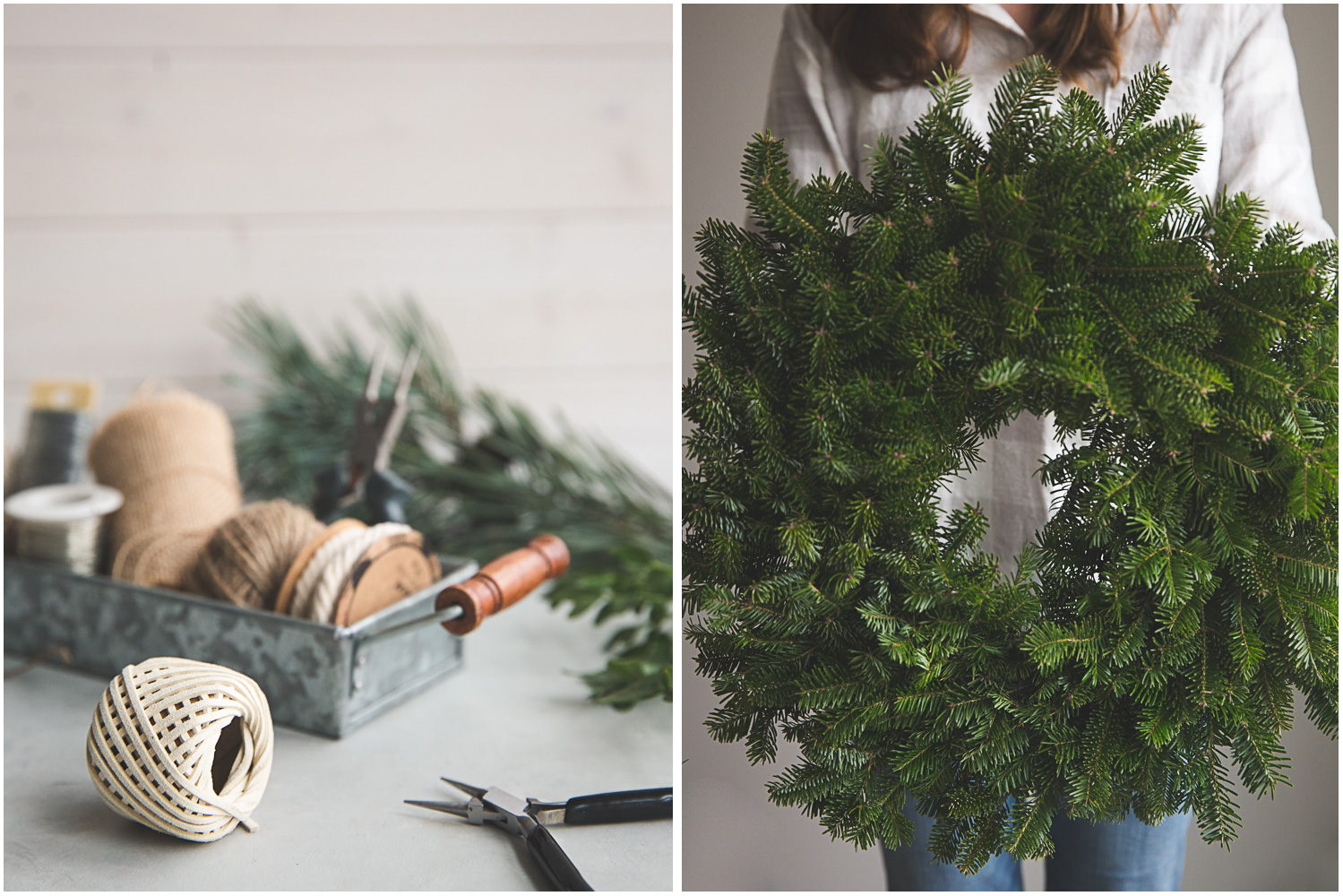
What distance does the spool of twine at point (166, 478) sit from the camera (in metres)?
0.62

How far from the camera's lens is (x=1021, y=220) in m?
0.38

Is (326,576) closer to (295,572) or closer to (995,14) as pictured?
(295,572)

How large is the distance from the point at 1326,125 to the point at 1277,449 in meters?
0.27

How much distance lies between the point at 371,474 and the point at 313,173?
50 centimetres

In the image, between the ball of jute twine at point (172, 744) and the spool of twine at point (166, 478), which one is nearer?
the ball of jute twine at point (172, 744)

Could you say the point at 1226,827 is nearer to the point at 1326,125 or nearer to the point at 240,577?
the point at 1326,125

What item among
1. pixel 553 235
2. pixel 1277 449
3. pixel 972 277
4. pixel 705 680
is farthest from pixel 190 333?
pixel 1277 449

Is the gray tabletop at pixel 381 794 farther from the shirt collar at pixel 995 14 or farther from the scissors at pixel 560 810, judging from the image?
the shirt collar at pixel 995 14

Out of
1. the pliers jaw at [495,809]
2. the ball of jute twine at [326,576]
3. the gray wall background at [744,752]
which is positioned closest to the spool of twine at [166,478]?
the ball of jute twine at [326,576]

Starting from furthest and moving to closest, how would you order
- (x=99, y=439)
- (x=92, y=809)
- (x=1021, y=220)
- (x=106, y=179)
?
(x=106, y=179), (x=99, y=439), (x=92, y=809), (x=1021, y=220)

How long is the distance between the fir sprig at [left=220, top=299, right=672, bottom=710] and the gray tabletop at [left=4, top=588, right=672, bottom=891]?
0.19 meters

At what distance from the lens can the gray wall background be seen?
53 cm

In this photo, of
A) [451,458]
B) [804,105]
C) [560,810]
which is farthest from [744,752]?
[451,458]

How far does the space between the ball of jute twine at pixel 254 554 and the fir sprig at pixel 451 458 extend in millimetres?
241
